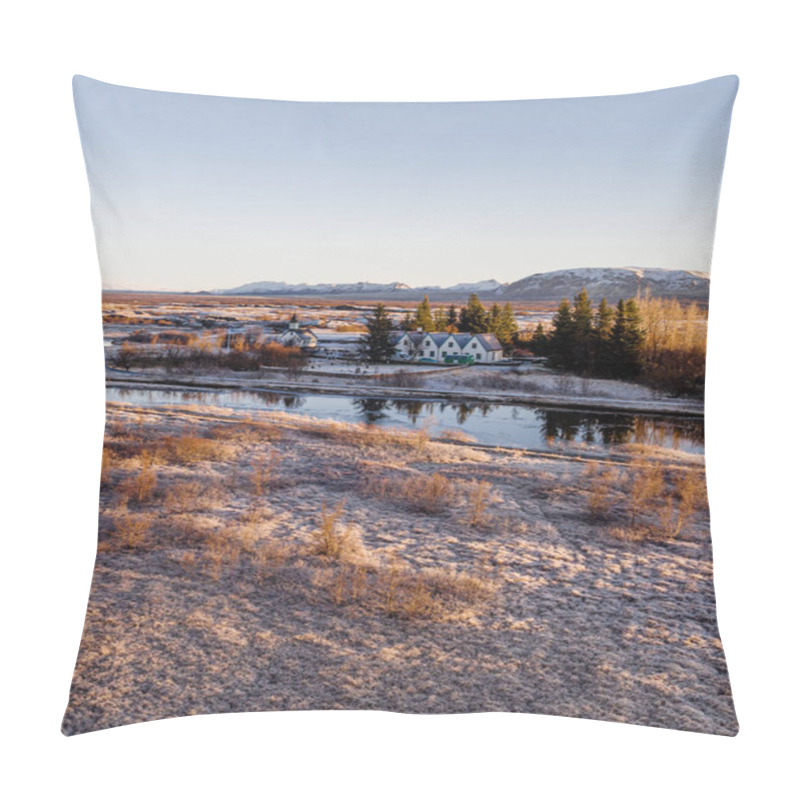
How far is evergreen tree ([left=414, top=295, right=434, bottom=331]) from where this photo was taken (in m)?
2.71

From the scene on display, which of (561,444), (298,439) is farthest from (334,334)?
(561,444)

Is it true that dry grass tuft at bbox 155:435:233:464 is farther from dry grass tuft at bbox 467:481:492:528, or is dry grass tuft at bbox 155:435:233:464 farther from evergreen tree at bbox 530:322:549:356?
evergreen tree at bbox 530:322:549:356

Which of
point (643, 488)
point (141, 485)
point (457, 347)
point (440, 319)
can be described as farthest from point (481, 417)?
point (141, 485)

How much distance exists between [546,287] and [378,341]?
577 millimetres

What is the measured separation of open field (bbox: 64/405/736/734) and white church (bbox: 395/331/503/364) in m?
0.27

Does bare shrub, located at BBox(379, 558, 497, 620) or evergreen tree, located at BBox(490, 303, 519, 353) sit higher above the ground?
evergreen tree, located at BBox(490, 303, 519, 353)

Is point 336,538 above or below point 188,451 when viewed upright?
below

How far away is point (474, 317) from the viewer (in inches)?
107

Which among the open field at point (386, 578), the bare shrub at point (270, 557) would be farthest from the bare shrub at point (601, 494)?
the bare shrub at point (270, 557)

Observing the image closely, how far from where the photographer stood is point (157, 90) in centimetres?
270

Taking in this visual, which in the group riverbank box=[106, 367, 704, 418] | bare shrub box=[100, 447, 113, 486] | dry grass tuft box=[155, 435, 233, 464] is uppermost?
riverbank box=[106, 367, 704, 418]

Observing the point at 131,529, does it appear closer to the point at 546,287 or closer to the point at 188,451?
the point at 188,451

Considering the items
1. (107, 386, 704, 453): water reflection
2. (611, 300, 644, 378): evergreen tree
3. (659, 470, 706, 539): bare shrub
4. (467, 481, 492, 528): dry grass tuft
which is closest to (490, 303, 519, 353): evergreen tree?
(107, 386, 704, 453): water reflection

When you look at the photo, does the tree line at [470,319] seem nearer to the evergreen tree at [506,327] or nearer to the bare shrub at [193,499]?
the evergreen tree at [506,327]
